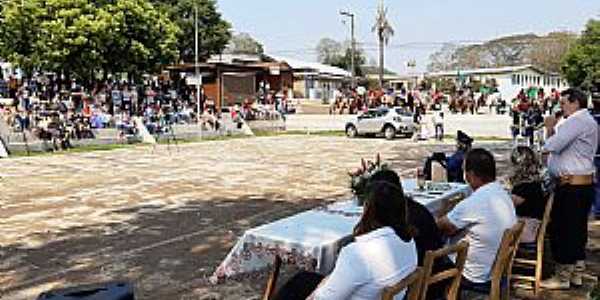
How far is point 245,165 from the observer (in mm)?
15766

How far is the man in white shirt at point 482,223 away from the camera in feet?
13.3

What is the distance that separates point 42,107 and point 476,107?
26116mm

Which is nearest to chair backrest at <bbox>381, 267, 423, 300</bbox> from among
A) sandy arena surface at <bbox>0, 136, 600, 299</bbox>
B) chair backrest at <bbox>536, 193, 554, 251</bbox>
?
chair backrest at <bbox>536, 193, 554, 251</bbox>

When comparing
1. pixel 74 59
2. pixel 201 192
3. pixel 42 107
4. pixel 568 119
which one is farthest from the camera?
pixel 74 59

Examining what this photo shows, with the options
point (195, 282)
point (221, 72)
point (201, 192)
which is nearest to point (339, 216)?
point (195, 282)

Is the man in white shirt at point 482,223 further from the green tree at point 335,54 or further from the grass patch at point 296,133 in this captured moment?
the green tree at point 335,54

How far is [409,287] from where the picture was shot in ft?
9.71

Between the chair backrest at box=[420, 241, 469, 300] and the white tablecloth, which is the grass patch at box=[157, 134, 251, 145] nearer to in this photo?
the white tablecloth

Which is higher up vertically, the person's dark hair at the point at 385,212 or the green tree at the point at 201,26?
the green tree at the point at 201,26

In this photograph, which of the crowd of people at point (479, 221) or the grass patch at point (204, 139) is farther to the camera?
the grass patch at point (204, 139)

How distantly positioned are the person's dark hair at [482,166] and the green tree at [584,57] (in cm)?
5651

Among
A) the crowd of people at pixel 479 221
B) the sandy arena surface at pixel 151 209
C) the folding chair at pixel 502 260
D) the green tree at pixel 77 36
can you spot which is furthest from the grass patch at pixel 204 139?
the folding chair at pixel 502 260

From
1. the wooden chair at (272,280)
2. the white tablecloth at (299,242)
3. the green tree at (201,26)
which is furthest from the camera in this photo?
the green tree at (201,26)

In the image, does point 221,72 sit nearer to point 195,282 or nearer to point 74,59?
point 74,59
